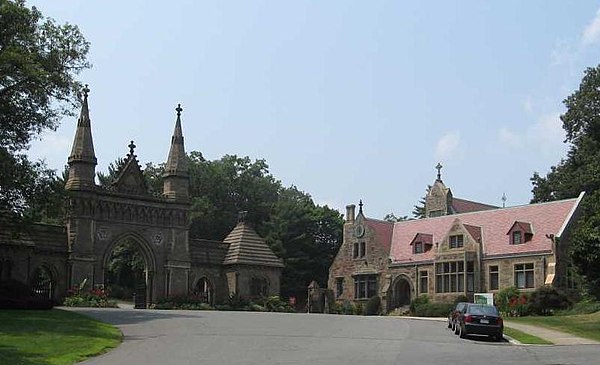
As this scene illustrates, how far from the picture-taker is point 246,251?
61.2 meters

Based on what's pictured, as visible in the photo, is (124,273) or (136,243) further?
(124,273)

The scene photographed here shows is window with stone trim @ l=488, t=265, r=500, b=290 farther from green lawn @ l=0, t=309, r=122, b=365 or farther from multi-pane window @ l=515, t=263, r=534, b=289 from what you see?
green lawn @ l=0, t=309, r=122, b=365

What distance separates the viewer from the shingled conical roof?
60625 mm

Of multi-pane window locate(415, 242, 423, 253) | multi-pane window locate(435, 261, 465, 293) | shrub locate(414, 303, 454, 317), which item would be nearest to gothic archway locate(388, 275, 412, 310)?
multi-pane window locate(415, 242, 423, 253)

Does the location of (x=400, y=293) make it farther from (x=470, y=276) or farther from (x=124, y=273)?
(x=124, y=273)

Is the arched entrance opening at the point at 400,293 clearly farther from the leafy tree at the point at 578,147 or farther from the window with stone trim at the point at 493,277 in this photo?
the leafy tree at the point at 578,147

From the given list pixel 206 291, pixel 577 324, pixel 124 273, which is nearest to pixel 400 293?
pixel 206 291

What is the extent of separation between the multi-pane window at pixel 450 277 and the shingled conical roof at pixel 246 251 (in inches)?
497

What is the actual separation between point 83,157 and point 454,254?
95.0ft

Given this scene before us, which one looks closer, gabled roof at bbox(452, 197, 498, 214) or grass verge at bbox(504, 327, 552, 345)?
grass verge at bbox(504, 327, 552, 345)

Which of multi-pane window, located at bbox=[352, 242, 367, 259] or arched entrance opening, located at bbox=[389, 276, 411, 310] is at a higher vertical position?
multi-pane window, located at bbox=[352, 242, 367, 259]

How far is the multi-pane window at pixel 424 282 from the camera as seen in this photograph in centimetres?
6606

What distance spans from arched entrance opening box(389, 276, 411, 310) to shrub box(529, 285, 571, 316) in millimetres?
17877

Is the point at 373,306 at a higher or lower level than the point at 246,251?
lower
